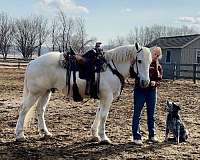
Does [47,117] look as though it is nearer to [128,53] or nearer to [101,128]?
[101,128]

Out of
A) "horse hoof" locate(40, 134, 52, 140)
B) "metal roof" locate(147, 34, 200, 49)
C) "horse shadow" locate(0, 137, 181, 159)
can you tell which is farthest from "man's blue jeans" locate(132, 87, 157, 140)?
"metal roof" locate(147, 34, 200, 49)

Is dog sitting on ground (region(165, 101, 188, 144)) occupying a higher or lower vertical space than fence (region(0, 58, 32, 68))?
lower

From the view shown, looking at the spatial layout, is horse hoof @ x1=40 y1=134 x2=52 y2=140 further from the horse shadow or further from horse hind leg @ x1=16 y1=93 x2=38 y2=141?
horse hind leg @ x1=16 y1=93 x2=38 y2=141

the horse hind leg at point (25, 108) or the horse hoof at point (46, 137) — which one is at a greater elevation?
the horse hind leg at point (25, 108)

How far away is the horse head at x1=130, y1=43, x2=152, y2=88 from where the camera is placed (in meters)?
6.04

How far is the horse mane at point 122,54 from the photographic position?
626 cm

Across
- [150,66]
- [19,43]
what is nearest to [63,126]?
[150,66]

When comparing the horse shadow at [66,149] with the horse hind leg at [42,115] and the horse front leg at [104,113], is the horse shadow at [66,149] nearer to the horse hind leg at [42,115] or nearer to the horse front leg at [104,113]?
the horse front leg at [104,113]

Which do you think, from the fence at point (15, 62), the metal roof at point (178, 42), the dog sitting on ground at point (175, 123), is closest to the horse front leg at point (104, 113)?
the dog sitting on ground at point (175, 123)

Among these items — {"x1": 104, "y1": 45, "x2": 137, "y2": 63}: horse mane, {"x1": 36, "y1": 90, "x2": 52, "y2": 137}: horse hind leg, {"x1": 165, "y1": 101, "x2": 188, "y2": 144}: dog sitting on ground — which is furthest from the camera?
{"x1": 36, "y1": 90, "x2": 52, "y2": 137}: horse hind leg

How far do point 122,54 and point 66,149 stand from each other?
1821 millimetres

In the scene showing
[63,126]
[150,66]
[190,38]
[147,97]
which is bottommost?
[63,126]

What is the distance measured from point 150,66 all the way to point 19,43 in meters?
57.2

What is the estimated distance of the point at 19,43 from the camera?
61.5 metres
